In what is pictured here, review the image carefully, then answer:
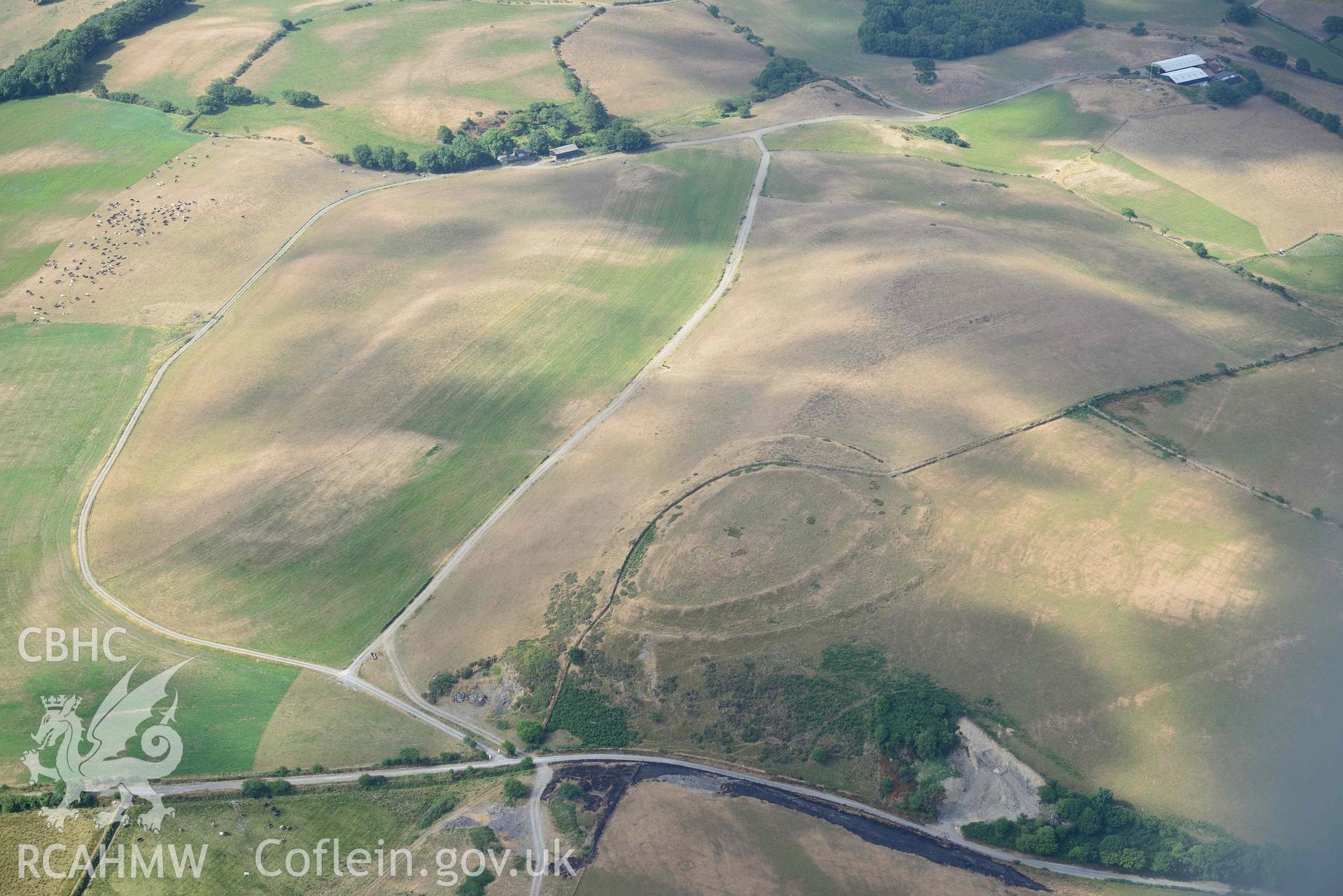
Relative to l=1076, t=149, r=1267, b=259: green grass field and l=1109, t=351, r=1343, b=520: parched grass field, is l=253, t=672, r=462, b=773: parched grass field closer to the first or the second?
l=1109, t=351, r=1343, b=520: parched grass field

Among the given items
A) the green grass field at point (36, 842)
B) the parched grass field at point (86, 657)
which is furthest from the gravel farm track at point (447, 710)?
the green grass field at point (36, 842)

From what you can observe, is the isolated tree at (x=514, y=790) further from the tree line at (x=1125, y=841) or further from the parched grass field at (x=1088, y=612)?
the tree line at (x=1125, y=841)

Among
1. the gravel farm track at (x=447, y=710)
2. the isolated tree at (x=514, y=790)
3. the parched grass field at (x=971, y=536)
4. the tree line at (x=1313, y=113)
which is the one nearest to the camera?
the gravel farm track at (x=447, y=710)

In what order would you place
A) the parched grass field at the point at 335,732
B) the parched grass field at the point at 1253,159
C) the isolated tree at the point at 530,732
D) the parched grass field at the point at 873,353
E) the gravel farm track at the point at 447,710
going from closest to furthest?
the gravel farm track at the point at 447,710
the parched grass field at the point at 335,732
the isolated tree at the point at 530,732
the parched grass field at the point at 873,353
the parched grass field at the point at 1253,159

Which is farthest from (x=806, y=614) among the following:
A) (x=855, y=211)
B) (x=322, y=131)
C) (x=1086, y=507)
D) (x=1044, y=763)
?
(x=322, y=131)

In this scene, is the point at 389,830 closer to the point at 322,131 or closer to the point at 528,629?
the point at 528,629

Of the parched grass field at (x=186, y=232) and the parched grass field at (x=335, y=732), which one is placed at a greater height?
the parched grass field at (x=186, y=232)

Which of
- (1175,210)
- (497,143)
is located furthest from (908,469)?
(497,143)

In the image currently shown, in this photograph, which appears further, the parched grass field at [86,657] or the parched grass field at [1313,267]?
the parched grass field at [1313,267]
